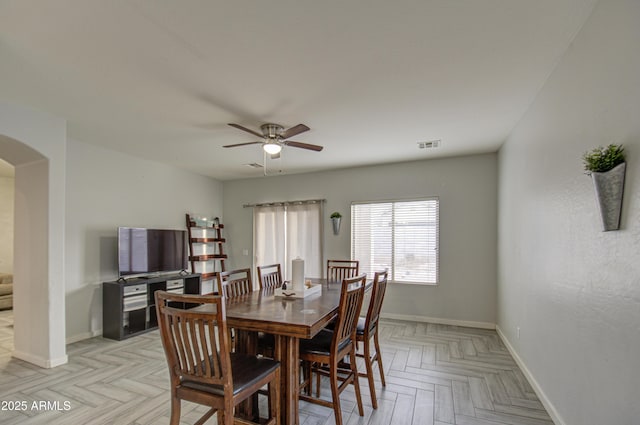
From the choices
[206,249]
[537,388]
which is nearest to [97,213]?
[206,249]

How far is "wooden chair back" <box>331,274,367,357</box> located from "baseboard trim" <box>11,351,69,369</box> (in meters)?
3.15

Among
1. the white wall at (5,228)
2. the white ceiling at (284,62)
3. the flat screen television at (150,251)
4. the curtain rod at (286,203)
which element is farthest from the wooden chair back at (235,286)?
the white wall at (5,228)

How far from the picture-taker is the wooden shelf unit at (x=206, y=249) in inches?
228

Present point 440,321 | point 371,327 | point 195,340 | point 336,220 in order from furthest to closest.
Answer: point 336,220 → point 440,321 → point 371,327 → point 195,340

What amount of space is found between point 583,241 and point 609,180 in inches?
21.6

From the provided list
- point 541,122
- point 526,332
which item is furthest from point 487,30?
point 526,332

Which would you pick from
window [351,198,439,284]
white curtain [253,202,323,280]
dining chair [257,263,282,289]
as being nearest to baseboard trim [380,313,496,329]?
window [351,198,439,284]

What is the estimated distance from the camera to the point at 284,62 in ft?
7.34

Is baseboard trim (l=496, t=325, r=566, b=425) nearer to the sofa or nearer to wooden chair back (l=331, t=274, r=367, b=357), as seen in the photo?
wooden chair back (l=331, t=274, r=367, b=357)

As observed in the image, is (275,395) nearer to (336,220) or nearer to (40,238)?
(40,238)

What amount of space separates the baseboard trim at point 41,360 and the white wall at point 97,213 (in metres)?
0.54

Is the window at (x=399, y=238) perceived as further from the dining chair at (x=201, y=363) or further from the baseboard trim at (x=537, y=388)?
the dining chair at (x=201, y=363)

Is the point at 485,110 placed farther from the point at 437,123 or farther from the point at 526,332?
the point at 526,332

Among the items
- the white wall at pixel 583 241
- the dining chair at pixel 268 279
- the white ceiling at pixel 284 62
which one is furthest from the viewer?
the dining chair at pixel 268 279
